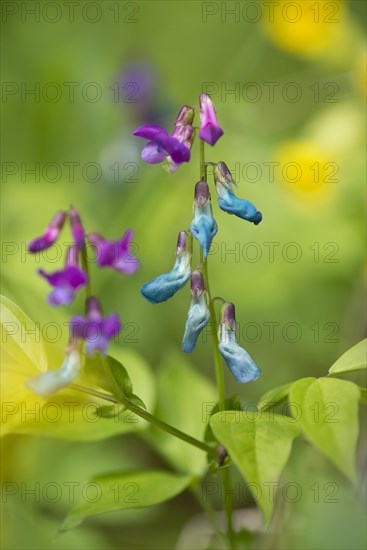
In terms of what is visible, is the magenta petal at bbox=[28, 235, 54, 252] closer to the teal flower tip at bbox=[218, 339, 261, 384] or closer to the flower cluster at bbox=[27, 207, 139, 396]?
the flower cluster at bbox=[27, 207, 139, 396]

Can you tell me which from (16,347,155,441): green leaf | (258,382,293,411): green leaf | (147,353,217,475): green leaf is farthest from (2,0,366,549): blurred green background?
(258,382,293,411): green leaf

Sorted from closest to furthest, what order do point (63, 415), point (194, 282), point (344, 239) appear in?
point (194, 282) < point (63, 415) < point (344, 239)

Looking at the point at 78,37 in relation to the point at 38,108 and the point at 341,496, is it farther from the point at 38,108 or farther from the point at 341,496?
the point at 341,496

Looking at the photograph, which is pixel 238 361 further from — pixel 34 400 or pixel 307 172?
pixel 307 172

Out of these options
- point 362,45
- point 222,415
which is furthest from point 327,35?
point 222,415

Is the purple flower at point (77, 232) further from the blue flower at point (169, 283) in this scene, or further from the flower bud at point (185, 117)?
the flower bud at point (185, 117)

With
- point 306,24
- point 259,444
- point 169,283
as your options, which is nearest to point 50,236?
point 169,283
